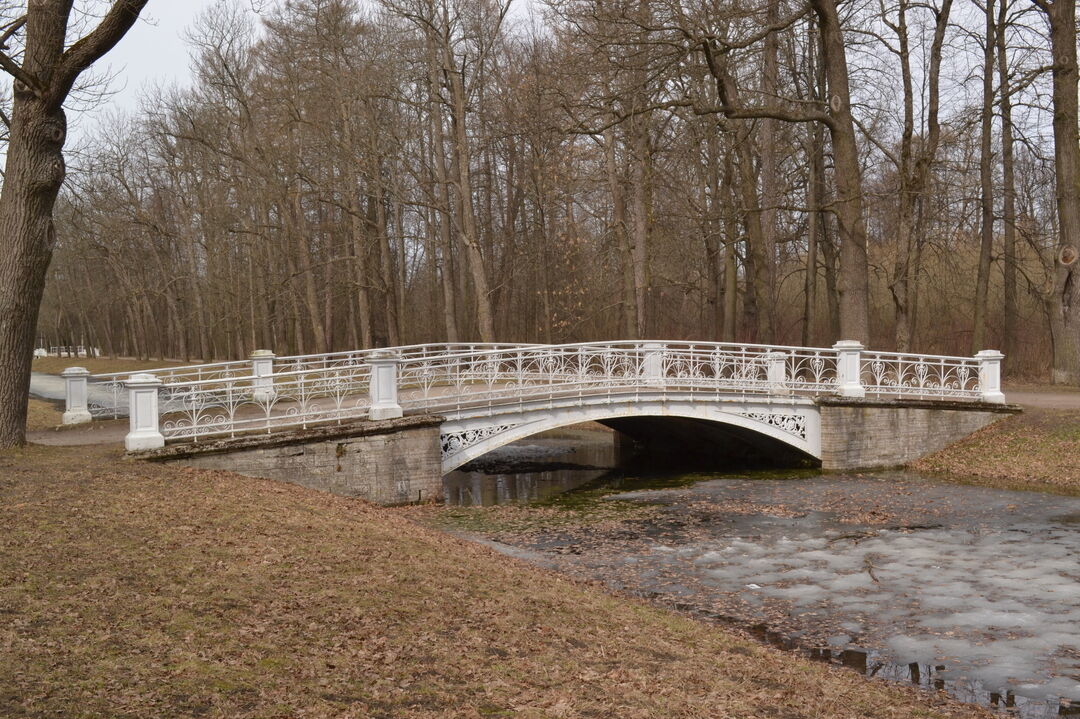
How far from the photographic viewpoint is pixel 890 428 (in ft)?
58.0

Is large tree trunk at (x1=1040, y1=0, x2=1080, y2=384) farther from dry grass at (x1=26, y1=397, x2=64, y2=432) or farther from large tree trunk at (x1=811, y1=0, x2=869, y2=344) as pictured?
dry grass at (x1=26, y1=397, x2=64, y2=432)

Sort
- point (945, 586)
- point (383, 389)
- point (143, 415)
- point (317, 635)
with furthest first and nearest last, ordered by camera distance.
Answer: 1. point (383, 389)
2. point (143, 415)
3. point (945, 586)
4. point (317, 635)

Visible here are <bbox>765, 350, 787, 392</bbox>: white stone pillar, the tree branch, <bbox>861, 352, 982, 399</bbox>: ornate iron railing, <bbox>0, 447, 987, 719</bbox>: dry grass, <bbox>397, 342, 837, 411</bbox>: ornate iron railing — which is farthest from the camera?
<bbox>861, 352, 982, 399</bbox>: ornate iron railing

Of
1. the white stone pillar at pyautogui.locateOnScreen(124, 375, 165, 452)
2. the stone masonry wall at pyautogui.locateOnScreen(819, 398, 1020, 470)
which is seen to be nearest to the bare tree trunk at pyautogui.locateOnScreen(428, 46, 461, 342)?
the stone masonry wall at pyautogui.locateOnScreen(819, 398, 1020, 470)

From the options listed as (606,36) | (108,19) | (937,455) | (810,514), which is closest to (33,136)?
(108,19)

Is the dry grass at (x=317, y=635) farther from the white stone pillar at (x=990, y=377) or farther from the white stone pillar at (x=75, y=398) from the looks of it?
the white stone pillar at (x=990, y=377)

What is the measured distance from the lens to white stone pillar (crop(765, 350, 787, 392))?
1731 cm

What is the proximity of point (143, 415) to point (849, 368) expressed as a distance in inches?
510

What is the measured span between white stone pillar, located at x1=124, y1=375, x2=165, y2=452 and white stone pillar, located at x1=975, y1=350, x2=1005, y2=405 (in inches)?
626

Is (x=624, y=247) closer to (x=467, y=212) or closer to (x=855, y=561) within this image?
(x=467, y=212)

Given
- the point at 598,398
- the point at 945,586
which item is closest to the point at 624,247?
the point at 598,398

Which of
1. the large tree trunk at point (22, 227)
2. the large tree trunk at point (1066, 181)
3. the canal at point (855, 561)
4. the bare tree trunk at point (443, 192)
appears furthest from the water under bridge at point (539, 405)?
the bare tree trunk at point (443, 192)

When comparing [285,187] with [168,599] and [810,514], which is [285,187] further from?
[168,599]

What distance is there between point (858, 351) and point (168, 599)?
14.6 meters
